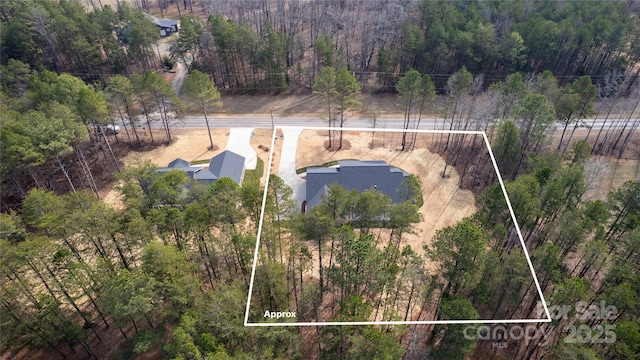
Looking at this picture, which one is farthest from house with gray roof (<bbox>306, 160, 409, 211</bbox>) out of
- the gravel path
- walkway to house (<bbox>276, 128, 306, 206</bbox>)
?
the gravel path

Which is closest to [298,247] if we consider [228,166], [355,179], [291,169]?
[355,179]

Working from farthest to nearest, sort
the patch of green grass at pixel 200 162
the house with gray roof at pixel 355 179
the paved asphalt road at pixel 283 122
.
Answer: the paved asphalt road at pixel 283 122 < the patch of green grass at pixel 200 162 < the house with gray roof at pixel 355 179

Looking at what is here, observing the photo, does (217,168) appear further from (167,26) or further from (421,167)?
(167,26)

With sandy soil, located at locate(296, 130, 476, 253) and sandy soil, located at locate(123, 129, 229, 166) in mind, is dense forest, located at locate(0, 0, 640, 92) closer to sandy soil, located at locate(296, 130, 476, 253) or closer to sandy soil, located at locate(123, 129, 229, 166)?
sandy soil, located at locate(123, 129, 229, 166)

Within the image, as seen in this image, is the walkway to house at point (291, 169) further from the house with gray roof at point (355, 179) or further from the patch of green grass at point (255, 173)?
the patch of green grass at point (255, 173)

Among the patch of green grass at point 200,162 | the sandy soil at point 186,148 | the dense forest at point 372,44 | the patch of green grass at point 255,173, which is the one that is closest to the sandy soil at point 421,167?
the patch of green grass at point 255,173

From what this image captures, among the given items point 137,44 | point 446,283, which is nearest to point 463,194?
point 446,283
